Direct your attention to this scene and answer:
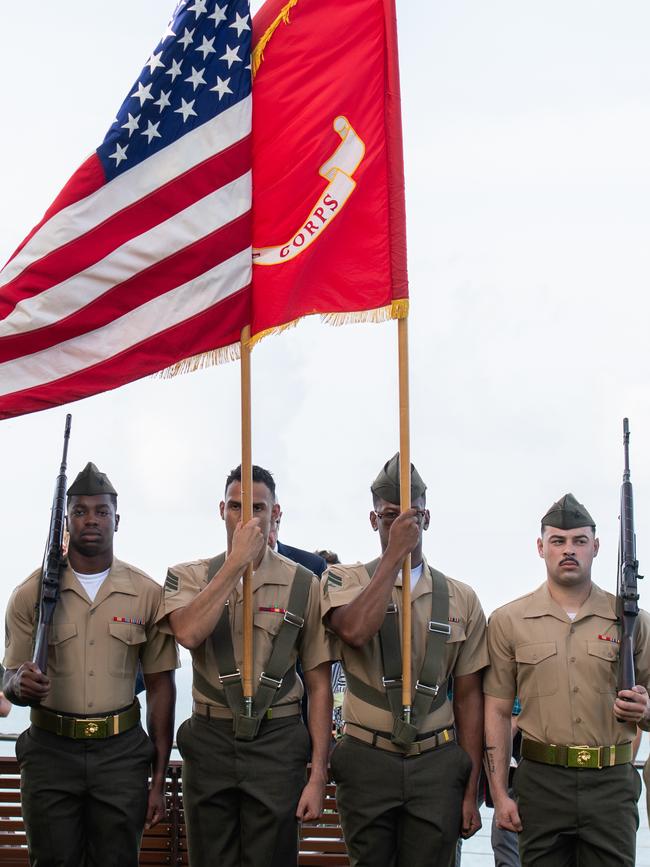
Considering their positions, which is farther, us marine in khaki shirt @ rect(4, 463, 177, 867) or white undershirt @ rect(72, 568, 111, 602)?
white undershirt @ rect(72, 568, 111, 602)

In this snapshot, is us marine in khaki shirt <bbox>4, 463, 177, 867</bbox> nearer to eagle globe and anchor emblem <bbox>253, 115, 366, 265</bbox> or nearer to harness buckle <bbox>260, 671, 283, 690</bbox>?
harness buckle <bbox>260, 671, 283, 690</bbox>

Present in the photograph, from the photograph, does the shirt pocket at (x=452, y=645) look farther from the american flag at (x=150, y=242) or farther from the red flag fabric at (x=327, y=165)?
the american flag at (x=150, y=242)

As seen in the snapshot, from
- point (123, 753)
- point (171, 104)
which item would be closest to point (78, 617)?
point (123, 753)

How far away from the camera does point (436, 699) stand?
16.7 ft

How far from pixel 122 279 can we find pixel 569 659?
2.64 m

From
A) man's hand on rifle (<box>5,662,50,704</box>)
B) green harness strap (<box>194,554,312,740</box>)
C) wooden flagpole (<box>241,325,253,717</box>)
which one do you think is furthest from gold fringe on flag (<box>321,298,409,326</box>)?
man's hand on rifle (<box>5,662,50,704</box>)

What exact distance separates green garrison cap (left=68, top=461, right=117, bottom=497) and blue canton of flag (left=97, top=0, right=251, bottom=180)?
4.87ft

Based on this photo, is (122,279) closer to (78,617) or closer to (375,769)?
(78,617)

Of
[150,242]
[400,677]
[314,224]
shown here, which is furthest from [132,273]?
[400,677]

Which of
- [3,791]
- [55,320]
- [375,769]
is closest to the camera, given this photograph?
[375,769]

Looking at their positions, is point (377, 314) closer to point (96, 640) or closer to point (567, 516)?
point (567, 516)

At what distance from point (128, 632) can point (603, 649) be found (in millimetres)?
2159

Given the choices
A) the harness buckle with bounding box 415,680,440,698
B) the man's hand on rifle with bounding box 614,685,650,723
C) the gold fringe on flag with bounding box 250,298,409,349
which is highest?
the gold fringe on flag with bounding box 250,298,409,349

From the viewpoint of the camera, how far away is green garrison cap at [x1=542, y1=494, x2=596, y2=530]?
536cm
